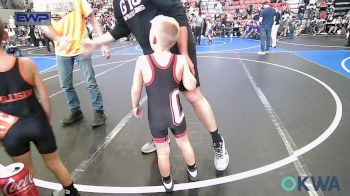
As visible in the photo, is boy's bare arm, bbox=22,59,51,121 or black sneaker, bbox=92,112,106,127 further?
black sneaker, bbox=92,112,106,127

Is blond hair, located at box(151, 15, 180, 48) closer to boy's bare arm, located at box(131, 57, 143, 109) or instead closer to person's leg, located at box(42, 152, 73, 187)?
boy's bare arm, located at box(131, 57, 143, 109)

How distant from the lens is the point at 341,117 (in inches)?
146

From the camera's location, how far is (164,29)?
1993mm

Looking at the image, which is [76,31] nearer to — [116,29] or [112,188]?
[116,29]

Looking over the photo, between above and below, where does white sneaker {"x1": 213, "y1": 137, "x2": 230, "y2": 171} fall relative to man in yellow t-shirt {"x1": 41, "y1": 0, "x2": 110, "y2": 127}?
below

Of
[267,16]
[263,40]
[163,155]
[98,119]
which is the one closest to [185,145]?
[163,155]

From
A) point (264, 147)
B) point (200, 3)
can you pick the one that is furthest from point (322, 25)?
point (264, 147)

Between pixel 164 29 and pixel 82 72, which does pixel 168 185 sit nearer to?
pixel 164 29

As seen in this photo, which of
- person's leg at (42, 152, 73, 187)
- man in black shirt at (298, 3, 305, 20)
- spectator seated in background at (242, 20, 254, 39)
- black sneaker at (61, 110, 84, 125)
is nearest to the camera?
person's leg at (42, 152, 73, 187)

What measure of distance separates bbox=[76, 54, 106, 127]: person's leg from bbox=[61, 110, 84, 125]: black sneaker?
0.38 m

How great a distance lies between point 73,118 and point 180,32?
242 centimetres

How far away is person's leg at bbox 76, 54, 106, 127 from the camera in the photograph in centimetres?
377

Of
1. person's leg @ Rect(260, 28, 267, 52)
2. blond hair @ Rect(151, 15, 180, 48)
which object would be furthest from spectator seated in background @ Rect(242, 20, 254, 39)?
blond hair @ Rect(151, 15, 180, 48)

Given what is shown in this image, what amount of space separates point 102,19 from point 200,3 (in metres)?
7.11
